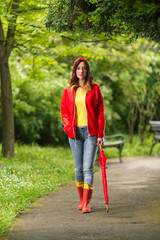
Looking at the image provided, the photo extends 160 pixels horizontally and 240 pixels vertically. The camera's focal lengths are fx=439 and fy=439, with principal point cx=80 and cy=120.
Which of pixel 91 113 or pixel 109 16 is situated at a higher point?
pixel 109 16

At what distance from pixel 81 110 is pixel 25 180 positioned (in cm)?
271

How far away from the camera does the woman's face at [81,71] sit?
611 centimetres

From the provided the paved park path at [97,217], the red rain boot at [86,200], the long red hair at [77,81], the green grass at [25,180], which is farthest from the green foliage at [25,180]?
the long red hair at [77,81]

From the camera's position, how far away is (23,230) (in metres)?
5.11

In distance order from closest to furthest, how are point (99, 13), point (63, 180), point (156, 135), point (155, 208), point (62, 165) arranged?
point (99, 13)
point (155, 208)
point (63, 180)
point (62, 165)
point (156, 135)

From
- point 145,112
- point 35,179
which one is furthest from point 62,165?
point 145,112

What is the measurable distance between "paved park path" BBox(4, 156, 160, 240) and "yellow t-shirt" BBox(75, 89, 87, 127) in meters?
1.24

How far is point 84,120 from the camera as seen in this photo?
604 centimetres

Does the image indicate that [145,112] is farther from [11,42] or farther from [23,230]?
[23,230]

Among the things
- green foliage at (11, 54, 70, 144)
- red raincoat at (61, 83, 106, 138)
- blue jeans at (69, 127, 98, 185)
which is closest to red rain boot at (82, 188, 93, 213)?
blue jeans at (69, 127, 98, 185)

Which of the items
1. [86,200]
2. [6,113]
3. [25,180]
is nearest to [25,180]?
[25,180]

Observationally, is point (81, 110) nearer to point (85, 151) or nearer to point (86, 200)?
point (85, 151)

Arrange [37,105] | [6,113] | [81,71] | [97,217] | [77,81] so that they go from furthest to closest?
1. [37,105]
2. [6,113]
3. [77,81]
4. [81,71]
5. [97,217]

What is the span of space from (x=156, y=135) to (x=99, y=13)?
31.6ft
